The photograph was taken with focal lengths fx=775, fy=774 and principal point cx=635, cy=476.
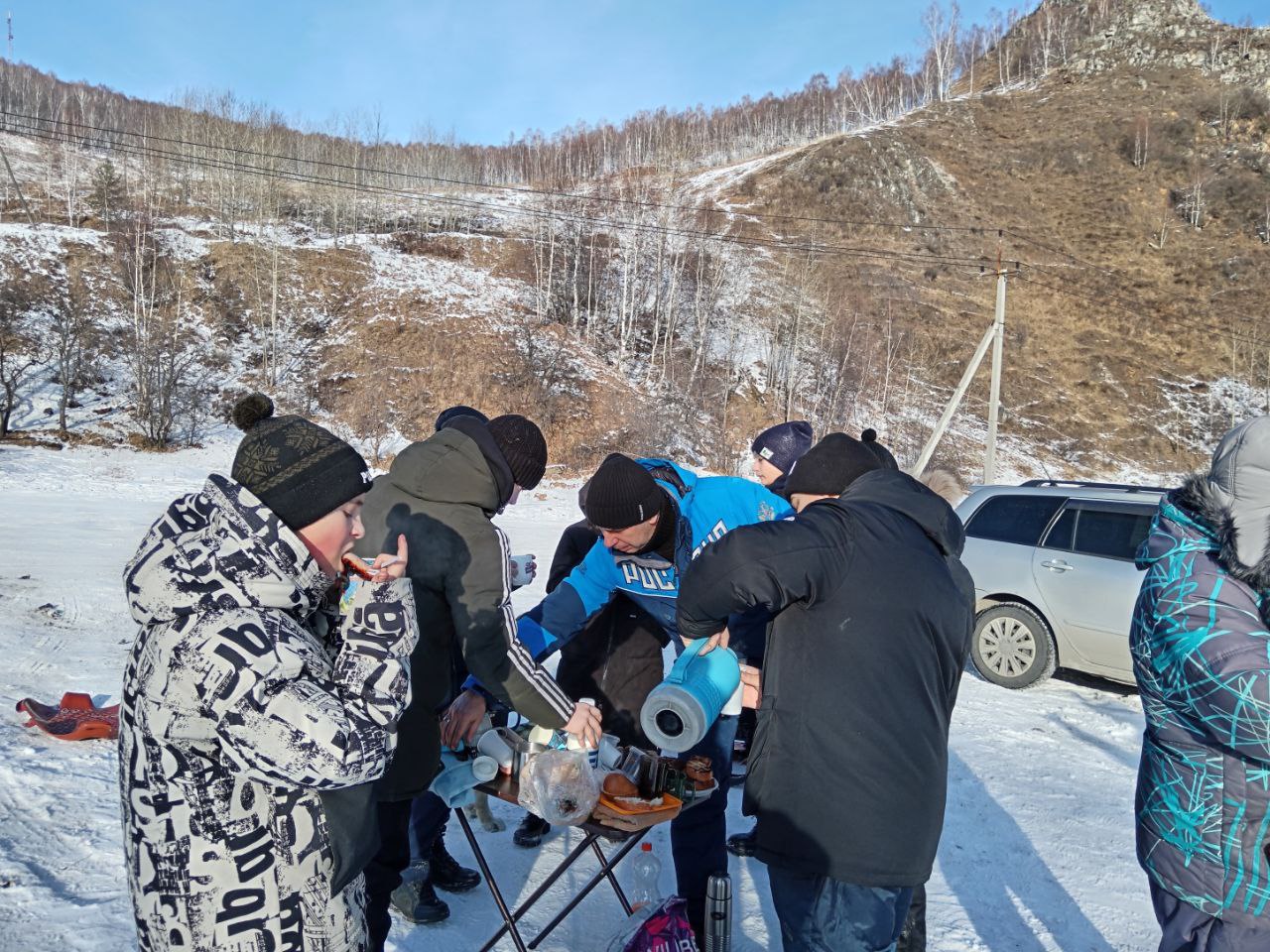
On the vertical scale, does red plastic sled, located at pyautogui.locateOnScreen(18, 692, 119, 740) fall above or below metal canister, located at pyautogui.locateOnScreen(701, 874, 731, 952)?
below

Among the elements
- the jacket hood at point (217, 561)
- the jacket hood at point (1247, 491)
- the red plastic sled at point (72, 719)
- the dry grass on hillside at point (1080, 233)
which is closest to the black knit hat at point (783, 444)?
the jacket hood at point (1247, 491)

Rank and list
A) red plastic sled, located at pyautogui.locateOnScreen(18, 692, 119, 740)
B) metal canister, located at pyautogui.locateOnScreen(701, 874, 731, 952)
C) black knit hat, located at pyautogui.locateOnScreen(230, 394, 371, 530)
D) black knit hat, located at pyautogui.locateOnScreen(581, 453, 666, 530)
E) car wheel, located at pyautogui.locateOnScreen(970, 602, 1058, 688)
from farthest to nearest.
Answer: car wheel, located at pyautogui.locateOnScreen(970, 602, 1058, 688), red plastic sled, located at pyautogui.locateOnScreen(18, 692, 119, 740), black knit hat, located at pyautogui.locateOnScreen(581, 453, 666, 530), metal canister, located at pyautogui.locateOnScreen(701, 874, 731, 952), black knit hat, located at pyautogui.locateOnScreen(230, 394, 371, 530)

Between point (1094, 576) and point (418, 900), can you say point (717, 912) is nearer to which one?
point (418, 900)

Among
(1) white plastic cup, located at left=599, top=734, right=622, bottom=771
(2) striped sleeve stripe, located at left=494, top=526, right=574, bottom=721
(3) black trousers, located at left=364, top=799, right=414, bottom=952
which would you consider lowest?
(3) black trousers, located at left=364, top=799, right=414, bottom=952

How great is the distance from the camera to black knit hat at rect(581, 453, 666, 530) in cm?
286

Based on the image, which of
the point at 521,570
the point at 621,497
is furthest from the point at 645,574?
the point at 521,570

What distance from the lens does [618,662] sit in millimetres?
3578

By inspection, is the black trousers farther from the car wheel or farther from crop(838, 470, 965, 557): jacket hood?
the car wheel

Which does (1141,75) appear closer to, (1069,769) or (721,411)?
(721,411)

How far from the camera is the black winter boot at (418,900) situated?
3.26 metres

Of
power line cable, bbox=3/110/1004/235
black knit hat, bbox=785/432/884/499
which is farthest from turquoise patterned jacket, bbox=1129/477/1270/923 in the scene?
power line cable, bbox=3/110/1004/235

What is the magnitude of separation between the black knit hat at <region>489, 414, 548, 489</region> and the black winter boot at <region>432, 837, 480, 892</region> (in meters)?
1.75

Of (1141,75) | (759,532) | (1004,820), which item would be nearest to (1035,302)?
(1141,75)

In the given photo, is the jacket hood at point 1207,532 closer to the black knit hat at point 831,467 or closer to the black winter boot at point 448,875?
the black knit hat at point 831,467
